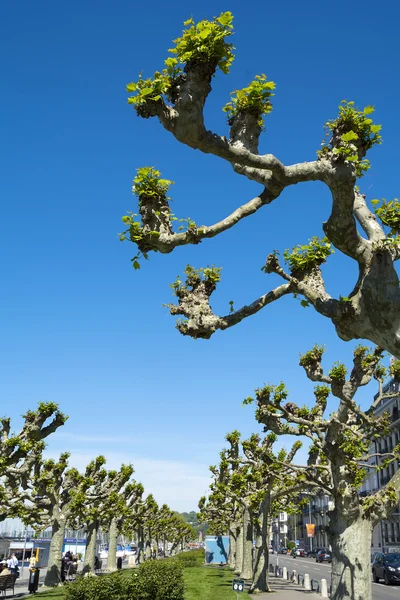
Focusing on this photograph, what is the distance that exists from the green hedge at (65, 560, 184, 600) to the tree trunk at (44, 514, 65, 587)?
16448mm

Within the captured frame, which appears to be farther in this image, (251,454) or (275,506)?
(275,506)

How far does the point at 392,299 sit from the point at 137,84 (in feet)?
14.0

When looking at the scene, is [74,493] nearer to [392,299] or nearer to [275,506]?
[275,506]

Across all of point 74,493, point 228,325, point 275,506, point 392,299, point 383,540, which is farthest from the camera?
point 383,540

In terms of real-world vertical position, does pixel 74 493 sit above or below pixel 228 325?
below

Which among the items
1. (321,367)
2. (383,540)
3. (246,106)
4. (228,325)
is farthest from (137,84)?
(383,540)

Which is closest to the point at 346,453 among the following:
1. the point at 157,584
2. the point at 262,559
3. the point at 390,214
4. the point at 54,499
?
the point at 157,584

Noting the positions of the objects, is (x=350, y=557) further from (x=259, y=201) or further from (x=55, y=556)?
(x=55, y=556)

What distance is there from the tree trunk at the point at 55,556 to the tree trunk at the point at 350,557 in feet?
62.2

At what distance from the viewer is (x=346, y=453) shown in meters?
16.5

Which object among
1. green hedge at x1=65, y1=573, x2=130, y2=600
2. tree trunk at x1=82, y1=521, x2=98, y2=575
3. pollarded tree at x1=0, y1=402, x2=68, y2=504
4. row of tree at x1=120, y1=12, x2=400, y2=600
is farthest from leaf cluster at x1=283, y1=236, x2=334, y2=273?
tree trunk at x1=82, y1=521, x2=98, y2=575

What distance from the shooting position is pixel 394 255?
7332 millimetres

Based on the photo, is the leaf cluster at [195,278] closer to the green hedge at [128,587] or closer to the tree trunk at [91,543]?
the green hedge at [128,587]

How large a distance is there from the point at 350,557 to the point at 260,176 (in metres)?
11.7
